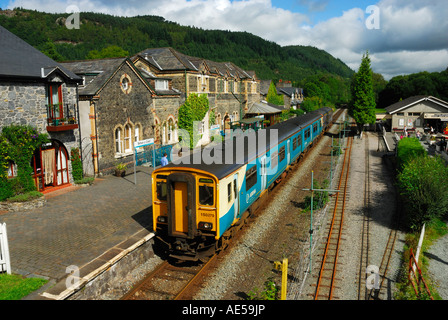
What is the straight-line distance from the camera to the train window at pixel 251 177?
11.9 metres

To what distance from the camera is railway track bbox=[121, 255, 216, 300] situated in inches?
343

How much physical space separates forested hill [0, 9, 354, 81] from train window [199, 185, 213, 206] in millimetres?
64079

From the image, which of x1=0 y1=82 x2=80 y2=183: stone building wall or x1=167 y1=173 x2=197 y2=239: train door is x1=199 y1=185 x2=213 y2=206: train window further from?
x1=0 y1=82 x2=80 y2=183: stone building wall

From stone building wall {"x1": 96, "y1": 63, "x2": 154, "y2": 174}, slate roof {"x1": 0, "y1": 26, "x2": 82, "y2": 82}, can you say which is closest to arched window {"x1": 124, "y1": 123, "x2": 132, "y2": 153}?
stone building wall {"x1": 96, "y1": 63, "x2": 154, "y2": 174}

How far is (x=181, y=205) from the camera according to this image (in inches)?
377

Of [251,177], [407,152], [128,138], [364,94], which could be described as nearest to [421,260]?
[251,177]

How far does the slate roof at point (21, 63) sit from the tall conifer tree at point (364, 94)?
2971cm

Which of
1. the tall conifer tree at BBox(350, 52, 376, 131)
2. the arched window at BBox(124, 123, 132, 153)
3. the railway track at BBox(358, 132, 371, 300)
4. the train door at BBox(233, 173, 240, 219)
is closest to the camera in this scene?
the railway track at BBox(358, 132, 371, 300)

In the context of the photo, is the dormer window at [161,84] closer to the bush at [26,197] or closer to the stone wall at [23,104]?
the stone wall at [23,104]

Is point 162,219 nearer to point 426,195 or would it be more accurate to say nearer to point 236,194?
point 236,194

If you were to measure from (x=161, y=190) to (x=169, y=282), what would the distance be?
2622mm

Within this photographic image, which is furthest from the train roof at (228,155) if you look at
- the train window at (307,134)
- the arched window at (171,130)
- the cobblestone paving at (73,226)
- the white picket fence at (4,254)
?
the arched window at (171,130)
